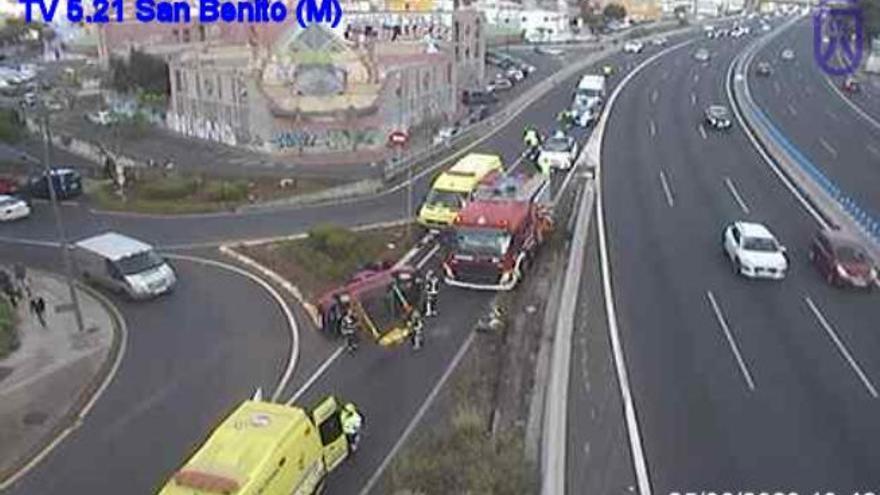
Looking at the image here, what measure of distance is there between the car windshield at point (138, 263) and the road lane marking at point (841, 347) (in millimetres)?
24619

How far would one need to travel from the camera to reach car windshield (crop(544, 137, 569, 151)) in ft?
175

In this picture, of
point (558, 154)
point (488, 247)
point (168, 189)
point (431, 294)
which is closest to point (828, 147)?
point (558, 154)

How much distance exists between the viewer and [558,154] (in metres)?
52.8

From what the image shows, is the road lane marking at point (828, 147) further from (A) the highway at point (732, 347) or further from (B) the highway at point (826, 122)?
(A) the highway at point (732, 347)

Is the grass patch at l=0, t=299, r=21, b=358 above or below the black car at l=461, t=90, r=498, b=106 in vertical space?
below

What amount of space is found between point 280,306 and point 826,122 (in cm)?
5132

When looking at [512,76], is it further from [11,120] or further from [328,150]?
[11,120]

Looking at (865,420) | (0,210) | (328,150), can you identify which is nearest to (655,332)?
(865,420)

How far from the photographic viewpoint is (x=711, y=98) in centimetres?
8119

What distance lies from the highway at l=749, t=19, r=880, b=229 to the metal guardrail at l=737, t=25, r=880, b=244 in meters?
0.61

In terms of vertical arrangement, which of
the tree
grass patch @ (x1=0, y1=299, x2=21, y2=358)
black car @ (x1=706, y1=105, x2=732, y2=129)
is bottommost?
grass patch @ (x1=0, y1=299, x2=21, y2=358)

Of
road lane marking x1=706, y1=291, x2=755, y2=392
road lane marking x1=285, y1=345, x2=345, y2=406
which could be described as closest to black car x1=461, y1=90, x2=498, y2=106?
road lane marking x1=706, y1=291, x2=755, y2=392

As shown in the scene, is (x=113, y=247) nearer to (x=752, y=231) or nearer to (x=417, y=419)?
(x=417, y=419)

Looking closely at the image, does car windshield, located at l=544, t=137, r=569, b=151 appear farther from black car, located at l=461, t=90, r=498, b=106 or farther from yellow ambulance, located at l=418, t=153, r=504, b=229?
black car, located at l=461, t=90, r=498, b=106
